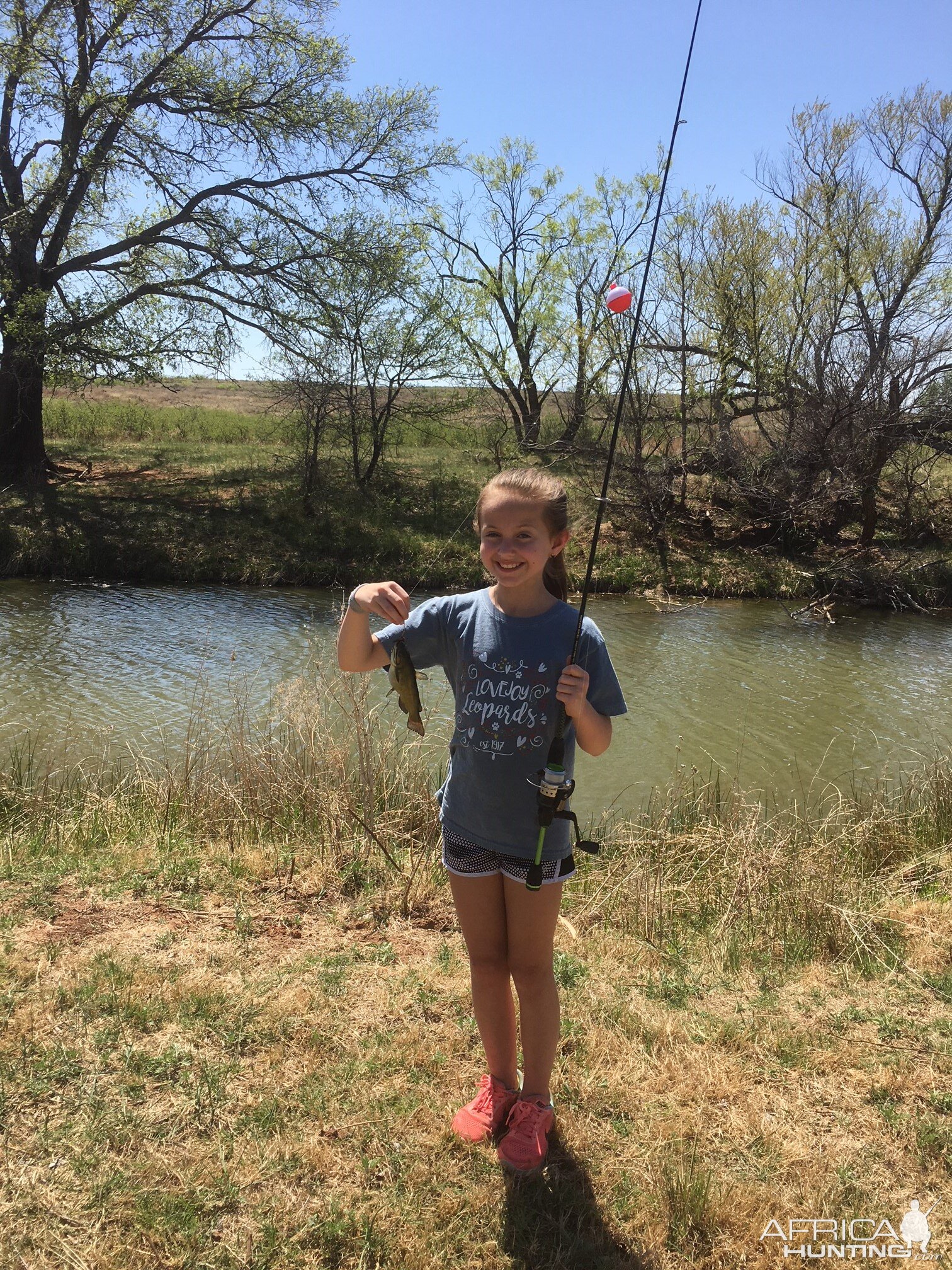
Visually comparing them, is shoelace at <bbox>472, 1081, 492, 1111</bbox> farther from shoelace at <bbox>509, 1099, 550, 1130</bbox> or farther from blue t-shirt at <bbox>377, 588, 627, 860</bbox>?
blue t-shirt at <bbox>377, 588, 627, 860</bbox>

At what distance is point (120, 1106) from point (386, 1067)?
2.55ft

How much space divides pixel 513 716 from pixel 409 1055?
127 centimetres

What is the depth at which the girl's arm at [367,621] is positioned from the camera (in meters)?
2.47

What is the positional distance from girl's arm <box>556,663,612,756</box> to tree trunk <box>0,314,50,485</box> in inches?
718

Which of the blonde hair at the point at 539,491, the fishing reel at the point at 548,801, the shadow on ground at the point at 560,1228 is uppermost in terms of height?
the blonde hair at the point at 539,491

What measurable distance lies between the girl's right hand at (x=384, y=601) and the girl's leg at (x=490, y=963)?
0.74 metres

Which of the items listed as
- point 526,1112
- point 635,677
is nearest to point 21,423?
point 635,677

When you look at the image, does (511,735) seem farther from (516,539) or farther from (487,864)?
(516,539)

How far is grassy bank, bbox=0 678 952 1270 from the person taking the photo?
2.27 metres

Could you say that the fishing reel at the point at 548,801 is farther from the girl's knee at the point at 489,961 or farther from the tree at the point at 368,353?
the tree at the point at 368,353

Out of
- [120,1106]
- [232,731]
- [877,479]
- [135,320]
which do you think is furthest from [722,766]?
[135,320]

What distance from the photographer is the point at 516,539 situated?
2406 millimetres

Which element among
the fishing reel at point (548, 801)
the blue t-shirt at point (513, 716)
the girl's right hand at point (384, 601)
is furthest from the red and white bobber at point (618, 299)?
the fishing reel at point (548, 801)

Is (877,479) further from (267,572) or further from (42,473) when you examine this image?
(42,473)
